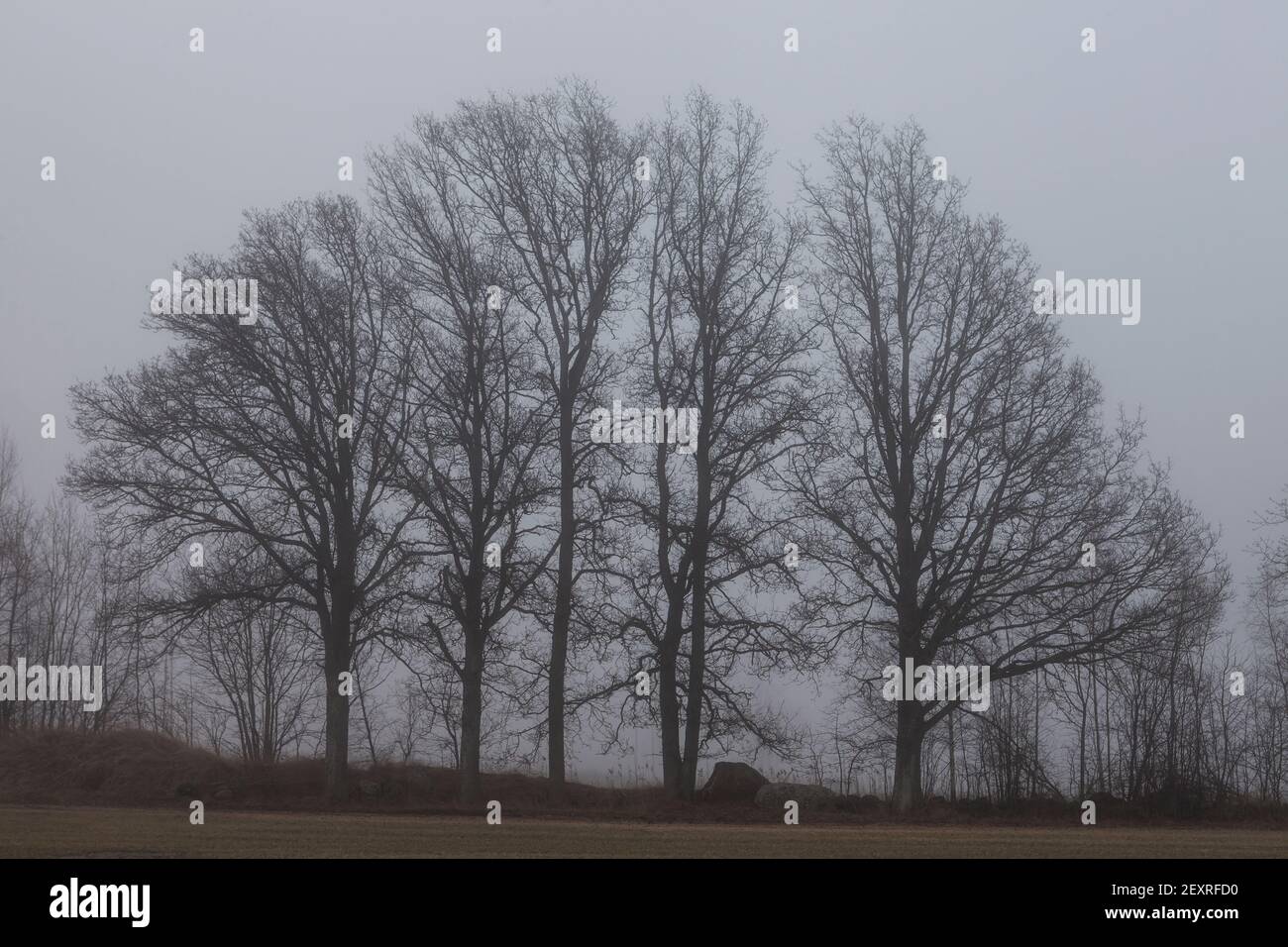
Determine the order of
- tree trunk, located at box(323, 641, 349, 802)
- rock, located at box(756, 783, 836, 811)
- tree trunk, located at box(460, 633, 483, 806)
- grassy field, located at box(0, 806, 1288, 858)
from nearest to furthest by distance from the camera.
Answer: grassy field, located at box(0, 806, 1288, 858)
rock, located at box(756, 783, 836, 811)
tree trunk, located at box(460, 633, 483, 806)
tree trunk, located at box(323, 641, 349, 802)

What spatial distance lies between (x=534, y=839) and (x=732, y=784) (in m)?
14.5

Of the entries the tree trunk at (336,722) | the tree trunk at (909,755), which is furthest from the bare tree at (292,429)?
the tree trunk at (909,755)

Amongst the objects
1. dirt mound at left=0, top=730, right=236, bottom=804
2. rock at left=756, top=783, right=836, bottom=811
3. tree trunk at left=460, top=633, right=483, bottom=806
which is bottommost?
rock at left=756, top=783, right=836, bottom=811

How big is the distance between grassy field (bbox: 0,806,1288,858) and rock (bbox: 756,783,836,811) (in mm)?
4559

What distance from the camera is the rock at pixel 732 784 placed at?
34.1 metres

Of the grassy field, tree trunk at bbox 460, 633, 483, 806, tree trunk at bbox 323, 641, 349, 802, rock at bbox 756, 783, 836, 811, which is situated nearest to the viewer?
the grassy field

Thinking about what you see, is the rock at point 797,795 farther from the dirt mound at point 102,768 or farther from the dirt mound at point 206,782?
the dirt mound at point 102,768

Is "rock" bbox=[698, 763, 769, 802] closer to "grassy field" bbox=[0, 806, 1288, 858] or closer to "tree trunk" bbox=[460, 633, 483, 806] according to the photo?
"tree trunk" bbox=[460, 633, 483, 806]

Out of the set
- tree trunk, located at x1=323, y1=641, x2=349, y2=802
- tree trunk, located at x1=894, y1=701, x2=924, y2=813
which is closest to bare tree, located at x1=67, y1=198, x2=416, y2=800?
tree trunk, located at x1=323, y1=641, x2=349, y2=802

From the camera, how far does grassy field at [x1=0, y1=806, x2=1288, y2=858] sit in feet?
57.3

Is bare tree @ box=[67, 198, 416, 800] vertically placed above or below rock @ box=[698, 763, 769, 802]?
above

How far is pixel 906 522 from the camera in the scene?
34594 mm

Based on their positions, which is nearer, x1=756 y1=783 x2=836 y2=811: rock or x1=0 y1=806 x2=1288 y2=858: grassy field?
Result: x1=0 y1=806 x2=1288 y2=858: grassy field
